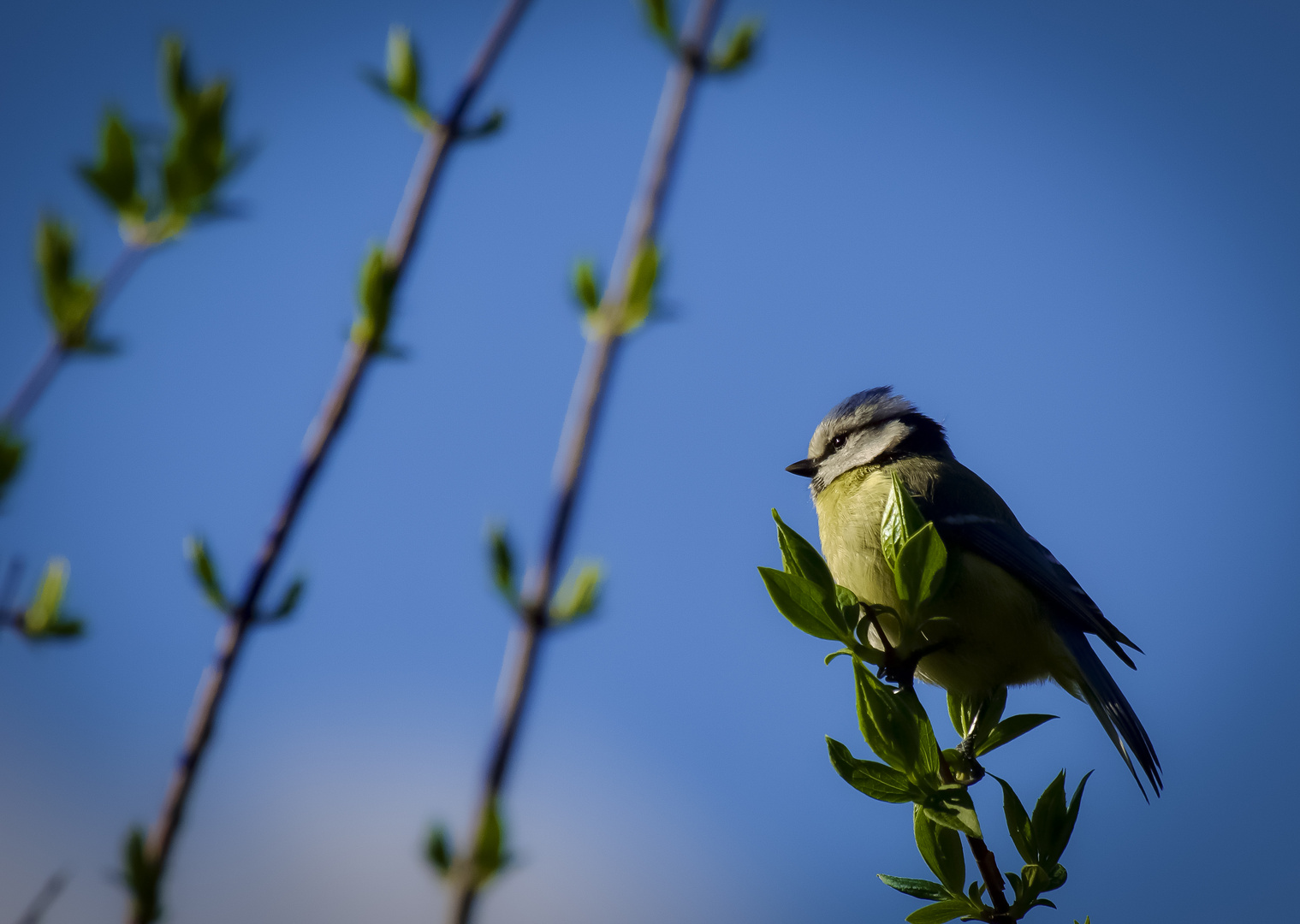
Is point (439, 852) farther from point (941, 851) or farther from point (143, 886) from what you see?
→ point (941, 851)

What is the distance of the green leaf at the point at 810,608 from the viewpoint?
3.27 ft

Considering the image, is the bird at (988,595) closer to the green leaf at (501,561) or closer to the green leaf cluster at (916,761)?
the green leaf cluster at (916,761)

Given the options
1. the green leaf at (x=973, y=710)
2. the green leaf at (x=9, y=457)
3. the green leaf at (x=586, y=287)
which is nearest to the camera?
the green leaf at (x=9, y=457)

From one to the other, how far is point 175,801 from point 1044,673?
1771mm

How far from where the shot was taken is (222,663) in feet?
1.82

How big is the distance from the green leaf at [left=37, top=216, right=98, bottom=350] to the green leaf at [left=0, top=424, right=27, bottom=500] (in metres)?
0.08

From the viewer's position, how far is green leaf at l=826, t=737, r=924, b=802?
99 cm

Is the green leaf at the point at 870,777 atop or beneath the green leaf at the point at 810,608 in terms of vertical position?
beneath

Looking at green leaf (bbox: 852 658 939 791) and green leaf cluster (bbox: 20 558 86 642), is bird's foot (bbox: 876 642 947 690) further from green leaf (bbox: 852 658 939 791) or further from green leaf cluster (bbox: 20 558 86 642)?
green leaf cluster (bbox: 20 558 86 642)

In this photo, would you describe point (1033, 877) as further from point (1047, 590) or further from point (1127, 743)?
point (1047, 590)

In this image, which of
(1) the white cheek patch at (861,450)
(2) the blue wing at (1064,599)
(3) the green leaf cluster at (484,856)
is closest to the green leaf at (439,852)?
(3) the green leaf cluster at (484,856)

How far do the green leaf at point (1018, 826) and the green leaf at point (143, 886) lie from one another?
0.87 metres

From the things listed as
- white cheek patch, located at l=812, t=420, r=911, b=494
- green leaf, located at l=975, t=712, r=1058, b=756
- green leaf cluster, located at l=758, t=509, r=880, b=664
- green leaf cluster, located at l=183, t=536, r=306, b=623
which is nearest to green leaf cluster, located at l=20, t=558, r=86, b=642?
green leaf cluster, located at l=183, t=536, r=306, b=623

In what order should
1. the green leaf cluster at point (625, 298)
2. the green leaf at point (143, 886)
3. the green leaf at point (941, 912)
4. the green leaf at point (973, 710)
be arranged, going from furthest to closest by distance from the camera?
1. the green leaf at point (973, 710)
2. the green leaf at point (941, 912)
3. the green leaf cluster at point (625, 298)
4. the green leaf at point (143, 886)
